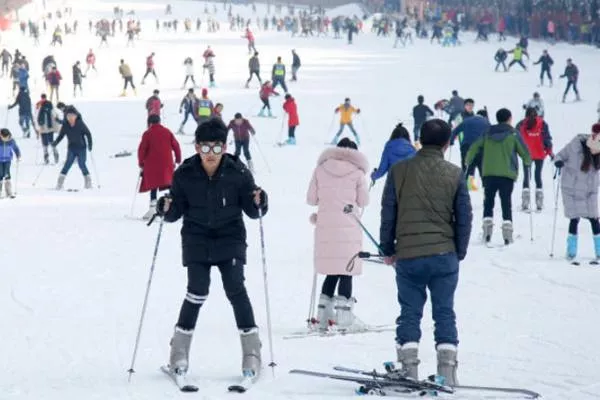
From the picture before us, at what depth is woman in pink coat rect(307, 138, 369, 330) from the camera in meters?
8.02

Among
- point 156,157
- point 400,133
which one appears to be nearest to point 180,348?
point 400,133

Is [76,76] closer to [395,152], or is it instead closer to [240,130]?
[240,130]

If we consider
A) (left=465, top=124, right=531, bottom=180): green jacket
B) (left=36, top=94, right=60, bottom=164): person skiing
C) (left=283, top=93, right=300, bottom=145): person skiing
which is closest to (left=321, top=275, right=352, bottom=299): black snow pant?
(left=465, top=124, right=531, bottom=180): green jacket

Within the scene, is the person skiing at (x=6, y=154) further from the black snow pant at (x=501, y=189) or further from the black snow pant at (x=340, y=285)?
the black snow pant at (x=340, y=285)

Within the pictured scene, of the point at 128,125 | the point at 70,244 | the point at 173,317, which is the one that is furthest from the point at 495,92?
the point at 173,317

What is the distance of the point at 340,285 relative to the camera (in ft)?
26.5

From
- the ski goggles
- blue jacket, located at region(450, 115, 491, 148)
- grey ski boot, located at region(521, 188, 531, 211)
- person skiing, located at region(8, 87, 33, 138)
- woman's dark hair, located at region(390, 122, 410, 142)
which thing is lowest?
grey ski boot, located at region(521, 188, 531, 211)

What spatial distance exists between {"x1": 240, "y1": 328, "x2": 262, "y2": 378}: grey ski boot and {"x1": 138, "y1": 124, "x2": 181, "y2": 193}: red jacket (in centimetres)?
742

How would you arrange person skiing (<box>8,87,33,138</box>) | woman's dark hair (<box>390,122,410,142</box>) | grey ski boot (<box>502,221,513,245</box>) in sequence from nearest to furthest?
woman's dark hair (<box>390,122,410,142</box>), grey ski boot (<box>502,221,513,245</box>), person skiing (<box>8,87,33,138</box>)

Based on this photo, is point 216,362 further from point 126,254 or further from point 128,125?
point 128,125

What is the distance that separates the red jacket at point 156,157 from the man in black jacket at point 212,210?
741cm

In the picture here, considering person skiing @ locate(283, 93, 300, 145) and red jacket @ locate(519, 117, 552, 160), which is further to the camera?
person skiing @ locate(283, 93, 300, 145)

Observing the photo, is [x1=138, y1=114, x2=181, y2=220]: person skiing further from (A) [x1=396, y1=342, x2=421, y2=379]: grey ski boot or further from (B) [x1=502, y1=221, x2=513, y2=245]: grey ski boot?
(A) [x1=396, y1=342, x2=421, y2=379]: grey ski boot

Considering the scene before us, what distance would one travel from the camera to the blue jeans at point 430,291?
598 centimetres
